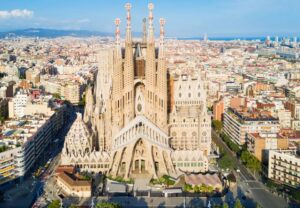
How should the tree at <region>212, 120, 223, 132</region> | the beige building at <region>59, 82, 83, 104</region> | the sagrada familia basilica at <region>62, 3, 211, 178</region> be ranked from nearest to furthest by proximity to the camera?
the sagrada familia basilica at <region>62, 3, 211, 178</region> < the tree at <region>212, 120, 223, 132</region> < the beige building at <region>59, 82, 83, 104</region>

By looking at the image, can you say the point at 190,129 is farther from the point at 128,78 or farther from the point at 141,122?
the point at 128,78

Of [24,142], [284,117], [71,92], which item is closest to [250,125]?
[284,117]

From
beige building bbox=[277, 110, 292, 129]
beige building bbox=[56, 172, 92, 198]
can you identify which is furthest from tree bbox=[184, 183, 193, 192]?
beige building bbox=[277, 110, 292, 129]

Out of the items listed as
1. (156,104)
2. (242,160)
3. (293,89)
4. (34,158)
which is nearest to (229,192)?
(242,160)

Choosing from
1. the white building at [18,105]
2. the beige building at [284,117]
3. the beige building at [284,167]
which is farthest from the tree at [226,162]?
the white building at [18,105]

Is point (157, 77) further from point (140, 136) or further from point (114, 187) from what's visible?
point (114, 187)

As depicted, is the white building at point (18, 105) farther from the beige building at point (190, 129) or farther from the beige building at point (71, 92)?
the beige building at point (190, 129)

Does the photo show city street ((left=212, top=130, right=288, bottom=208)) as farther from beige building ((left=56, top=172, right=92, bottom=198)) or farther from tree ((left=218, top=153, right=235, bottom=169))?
beige building ((left=56, top=172, right=92, bottom=198))
